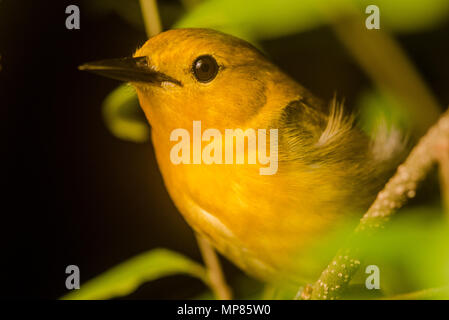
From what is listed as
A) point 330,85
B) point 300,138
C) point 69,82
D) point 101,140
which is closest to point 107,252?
point 101,140

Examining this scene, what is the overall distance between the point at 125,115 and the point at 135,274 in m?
0.41

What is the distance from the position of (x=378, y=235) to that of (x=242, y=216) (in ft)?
1.36

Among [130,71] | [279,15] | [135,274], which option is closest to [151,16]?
[130,71]

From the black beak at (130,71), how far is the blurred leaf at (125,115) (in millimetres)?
100

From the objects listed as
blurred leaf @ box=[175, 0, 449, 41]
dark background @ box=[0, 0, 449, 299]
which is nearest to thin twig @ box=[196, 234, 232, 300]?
dark background @ box=[0, 0, 449, 299]

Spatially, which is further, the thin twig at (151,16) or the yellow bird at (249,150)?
the thin twig at (151,16)

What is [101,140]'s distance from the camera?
57.2 inches

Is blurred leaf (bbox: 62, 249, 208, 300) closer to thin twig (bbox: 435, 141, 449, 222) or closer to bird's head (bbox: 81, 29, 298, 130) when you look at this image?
bird's head (bbox: 81, 29, 298, 130)

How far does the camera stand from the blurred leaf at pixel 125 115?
1.19m

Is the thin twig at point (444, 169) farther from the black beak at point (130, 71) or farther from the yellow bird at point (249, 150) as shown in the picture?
the black beak at point (130, 71)

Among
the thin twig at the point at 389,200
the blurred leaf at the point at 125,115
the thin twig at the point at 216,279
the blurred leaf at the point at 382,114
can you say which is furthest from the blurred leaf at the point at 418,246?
the blurred leaf at the point at 125,115

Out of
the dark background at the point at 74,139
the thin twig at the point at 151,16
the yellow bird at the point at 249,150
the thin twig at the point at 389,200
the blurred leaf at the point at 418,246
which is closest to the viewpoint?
the thin twig at the point at 389,200
